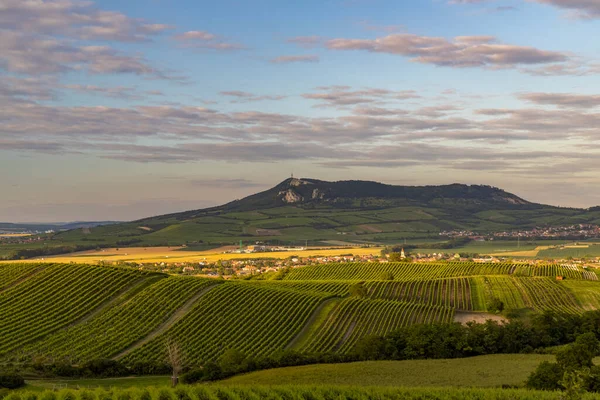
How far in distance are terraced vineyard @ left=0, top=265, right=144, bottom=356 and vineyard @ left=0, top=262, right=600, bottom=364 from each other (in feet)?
0.48

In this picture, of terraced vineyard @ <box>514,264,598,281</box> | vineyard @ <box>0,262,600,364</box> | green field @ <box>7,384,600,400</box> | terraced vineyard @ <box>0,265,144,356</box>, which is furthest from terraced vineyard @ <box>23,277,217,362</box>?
terraced vineyard @ <box>514,264,598,281</box>

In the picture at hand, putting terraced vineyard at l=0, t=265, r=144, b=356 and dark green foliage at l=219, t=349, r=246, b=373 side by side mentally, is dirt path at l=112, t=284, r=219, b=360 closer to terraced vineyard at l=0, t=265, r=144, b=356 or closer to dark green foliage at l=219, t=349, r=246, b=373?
terraced vineyard at l=0, t=265, r=144, b=356

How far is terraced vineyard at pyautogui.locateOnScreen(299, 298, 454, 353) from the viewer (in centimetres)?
9055

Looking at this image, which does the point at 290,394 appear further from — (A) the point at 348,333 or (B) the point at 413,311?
(B) the point at 413,311

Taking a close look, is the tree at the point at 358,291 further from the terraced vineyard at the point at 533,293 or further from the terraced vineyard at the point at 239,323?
the terraced vineyard at the point at 533,293

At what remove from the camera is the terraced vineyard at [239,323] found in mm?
82250

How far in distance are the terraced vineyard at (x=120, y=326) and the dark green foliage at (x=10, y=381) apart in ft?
77.4

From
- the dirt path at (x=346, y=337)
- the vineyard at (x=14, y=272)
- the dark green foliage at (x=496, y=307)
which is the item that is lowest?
the dirt path at (x=346, y=337)

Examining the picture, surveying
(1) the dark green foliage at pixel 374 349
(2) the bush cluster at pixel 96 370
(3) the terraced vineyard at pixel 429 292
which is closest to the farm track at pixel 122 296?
(2) the bush cluster at pixel 96 370

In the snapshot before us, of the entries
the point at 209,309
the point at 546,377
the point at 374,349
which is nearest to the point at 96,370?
the point at 374,349

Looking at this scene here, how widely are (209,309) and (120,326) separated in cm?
1513

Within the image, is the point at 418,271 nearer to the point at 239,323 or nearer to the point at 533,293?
the point at 533,293

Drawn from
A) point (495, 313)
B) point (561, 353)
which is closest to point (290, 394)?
point (561, 353)

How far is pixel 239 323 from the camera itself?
9444 cm
